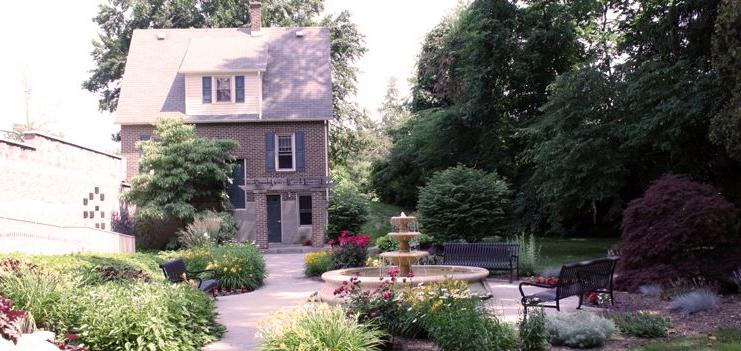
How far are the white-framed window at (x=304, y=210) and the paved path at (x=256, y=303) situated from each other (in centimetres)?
875

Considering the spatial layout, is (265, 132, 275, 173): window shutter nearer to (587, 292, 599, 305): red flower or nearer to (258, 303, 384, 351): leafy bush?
(587, 292, 599, 305): red flower

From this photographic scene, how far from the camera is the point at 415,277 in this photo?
11219mm

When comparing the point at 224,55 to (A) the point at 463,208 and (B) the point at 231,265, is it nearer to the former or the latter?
(A) the point at 463,208

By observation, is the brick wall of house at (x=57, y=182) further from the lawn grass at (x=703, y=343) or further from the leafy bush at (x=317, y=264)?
the lawn grass at (x=703, y=343)

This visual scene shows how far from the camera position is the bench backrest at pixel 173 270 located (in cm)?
1200

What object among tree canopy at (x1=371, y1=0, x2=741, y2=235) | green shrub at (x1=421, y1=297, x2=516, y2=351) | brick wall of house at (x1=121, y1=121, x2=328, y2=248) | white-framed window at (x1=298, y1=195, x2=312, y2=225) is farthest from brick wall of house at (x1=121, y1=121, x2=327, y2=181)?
green shrub at (x1=421, y1=297, x2=516, y2=351)

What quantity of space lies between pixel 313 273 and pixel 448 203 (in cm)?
520

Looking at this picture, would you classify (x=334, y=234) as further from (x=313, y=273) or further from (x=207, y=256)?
(x=207, y=256)

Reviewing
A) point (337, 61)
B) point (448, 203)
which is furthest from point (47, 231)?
point (337, 61)

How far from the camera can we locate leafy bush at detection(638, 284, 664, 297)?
12289mm

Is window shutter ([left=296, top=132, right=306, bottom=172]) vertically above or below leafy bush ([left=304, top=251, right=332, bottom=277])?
above

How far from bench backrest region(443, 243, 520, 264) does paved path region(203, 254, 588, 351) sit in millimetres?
605

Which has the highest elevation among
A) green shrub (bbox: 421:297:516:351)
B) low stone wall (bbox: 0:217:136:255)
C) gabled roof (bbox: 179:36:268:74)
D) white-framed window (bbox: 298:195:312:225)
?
gabled roof (bbox: 179:36:268:74)

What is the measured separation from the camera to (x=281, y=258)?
984 inches
